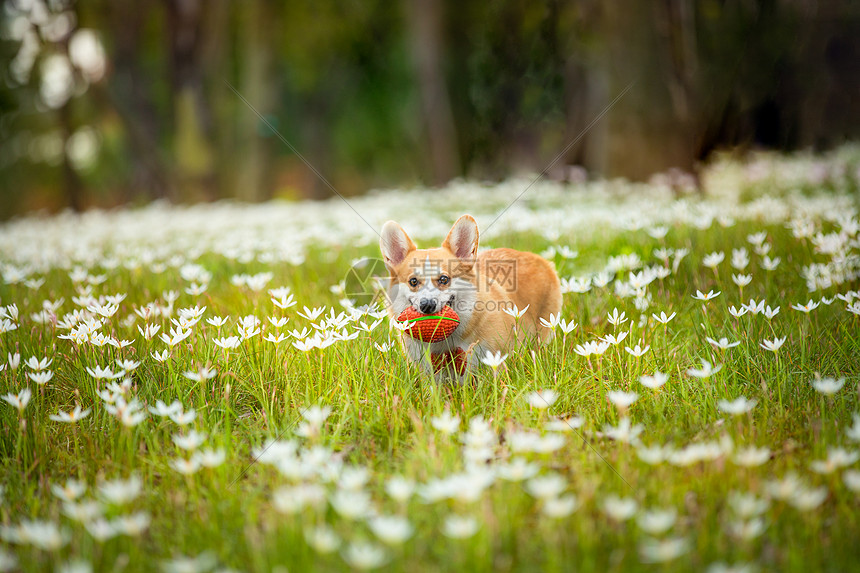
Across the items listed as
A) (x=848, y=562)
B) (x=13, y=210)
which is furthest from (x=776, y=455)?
(x=13, y=210)

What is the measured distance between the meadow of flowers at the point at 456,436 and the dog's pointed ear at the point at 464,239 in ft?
2.37

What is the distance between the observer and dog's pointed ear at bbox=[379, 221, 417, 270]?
146 inches

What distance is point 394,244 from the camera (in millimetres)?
3818

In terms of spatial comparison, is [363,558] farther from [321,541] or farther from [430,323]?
[430,323]

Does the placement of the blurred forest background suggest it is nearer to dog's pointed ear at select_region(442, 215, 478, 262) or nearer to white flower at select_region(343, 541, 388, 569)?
dog's pointed ear at select_region(442, 215, 478, 262)

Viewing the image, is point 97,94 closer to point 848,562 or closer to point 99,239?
point 99,239

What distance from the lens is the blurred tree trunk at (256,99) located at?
55.0 feet

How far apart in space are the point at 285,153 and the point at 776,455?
31.4 meters

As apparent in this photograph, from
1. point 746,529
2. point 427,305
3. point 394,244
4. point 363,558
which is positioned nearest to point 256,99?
point 394,244

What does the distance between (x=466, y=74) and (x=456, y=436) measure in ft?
55.2

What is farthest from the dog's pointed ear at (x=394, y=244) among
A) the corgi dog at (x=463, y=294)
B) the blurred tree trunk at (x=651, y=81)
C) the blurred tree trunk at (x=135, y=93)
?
the blurred tree trunk at (x=135, y=93)

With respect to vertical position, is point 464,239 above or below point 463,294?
above

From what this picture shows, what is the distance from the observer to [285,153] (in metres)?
31.4

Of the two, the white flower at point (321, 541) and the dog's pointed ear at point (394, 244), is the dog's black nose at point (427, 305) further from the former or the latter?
the white flower at point (321, 541)
